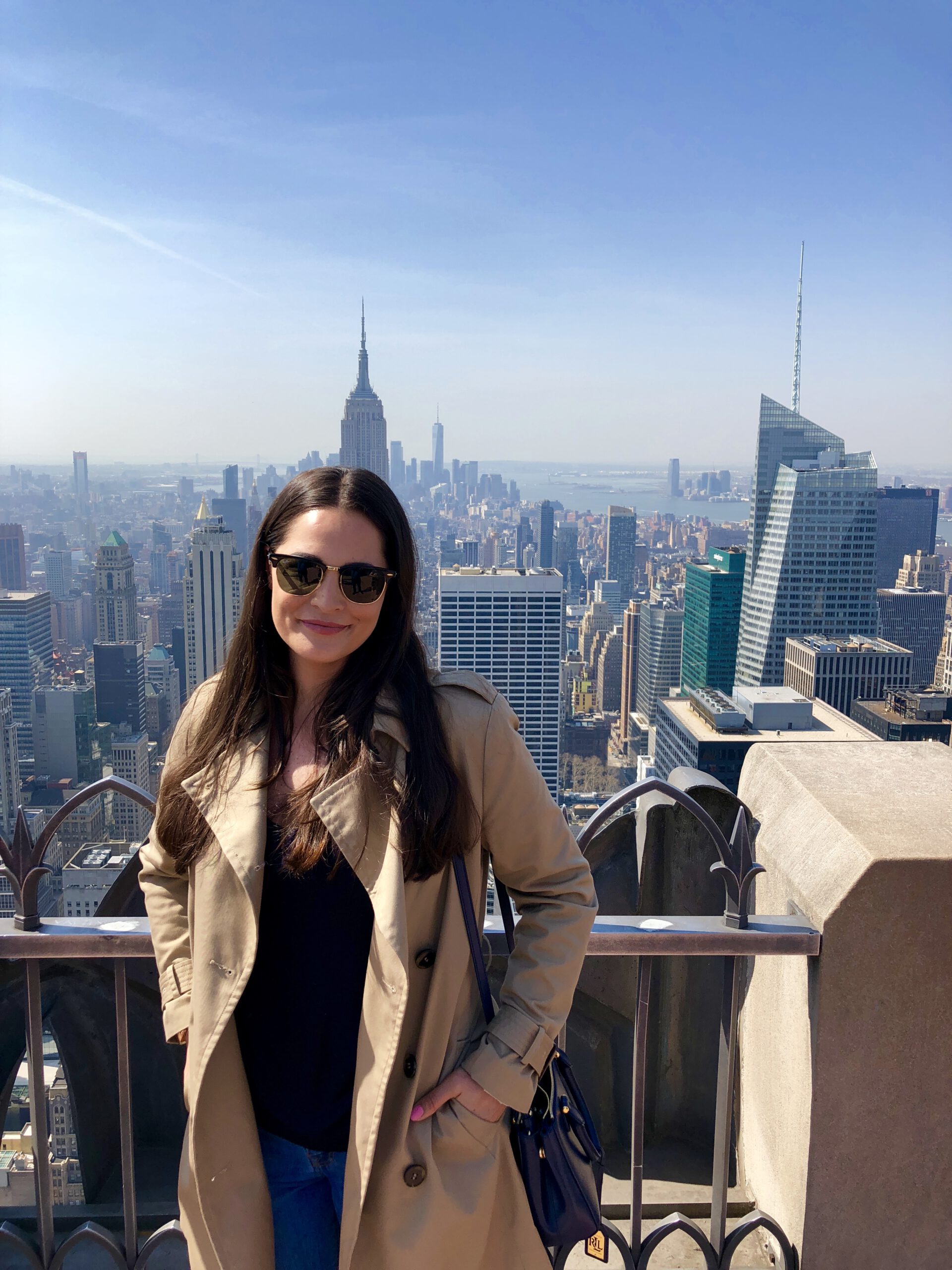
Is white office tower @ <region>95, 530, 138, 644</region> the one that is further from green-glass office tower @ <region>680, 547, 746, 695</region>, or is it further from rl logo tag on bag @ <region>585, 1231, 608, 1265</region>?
rl logo tag on bag @ <region>585, 1231, 608, 1265</region>

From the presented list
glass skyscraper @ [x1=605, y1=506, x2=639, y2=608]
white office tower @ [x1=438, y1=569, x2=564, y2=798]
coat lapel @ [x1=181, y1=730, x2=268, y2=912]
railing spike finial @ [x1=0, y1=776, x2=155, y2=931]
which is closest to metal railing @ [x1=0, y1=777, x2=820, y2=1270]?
railing spike finial @ [x1=0, y1=776, x2=155, y2=931]

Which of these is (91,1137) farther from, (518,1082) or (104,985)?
(518,1082)

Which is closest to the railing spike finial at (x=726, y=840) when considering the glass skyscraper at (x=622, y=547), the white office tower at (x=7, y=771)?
the white office tower at (x=7, y=771)

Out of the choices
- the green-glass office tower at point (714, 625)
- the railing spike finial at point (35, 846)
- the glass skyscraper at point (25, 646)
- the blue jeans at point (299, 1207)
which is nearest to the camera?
the blue jeans at point (299, 1207)

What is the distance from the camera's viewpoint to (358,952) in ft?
3.84

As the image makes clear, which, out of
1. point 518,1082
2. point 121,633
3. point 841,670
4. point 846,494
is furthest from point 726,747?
point 846,494

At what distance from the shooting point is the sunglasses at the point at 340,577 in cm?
123

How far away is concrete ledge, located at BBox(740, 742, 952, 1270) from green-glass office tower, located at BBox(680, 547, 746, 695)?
2467 inches

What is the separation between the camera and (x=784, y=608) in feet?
201

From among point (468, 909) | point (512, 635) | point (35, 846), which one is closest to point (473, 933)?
point (468, 909)

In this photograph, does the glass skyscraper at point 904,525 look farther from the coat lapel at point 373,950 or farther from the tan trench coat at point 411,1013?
the coat lapel at point 373,950

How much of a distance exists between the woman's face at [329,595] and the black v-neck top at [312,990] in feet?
0.88

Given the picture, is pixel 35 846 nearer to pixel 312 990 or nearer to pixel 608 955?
pixel 312 990

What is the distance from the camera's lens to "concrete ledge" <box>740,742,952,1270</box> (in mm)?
1474
